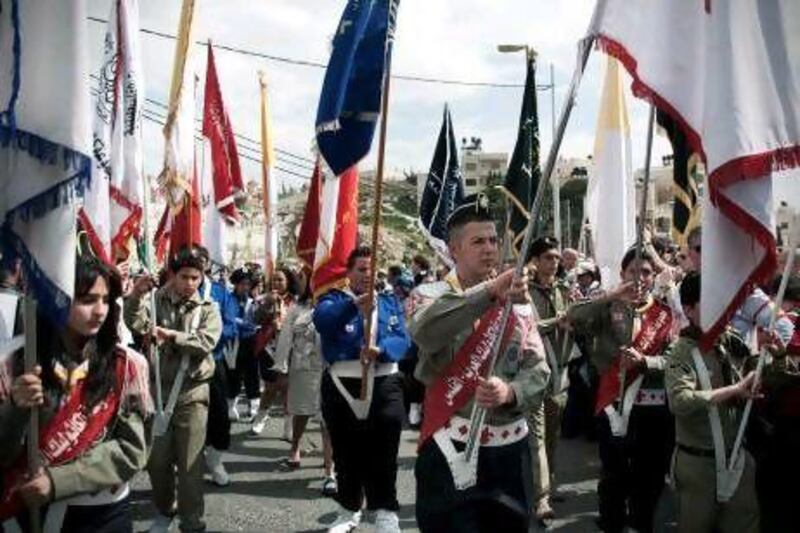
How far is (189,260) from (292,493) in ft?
8.61

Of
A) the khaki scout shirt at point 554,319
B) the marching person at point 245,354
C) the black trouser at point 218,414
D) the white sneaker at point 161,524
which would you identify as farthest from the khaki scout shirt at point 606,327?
the marching person at point 245,354

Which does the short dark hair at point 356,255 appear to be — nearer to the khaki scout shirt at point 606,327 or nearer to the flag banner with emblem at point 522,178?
the flag banner with emblem at point 522,178

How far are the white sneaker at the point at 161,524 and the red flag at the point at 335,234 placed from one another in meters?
2.07

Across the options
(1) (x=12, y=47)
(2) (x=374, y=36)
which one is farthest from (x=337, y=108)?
(1) (x=12, y=47)

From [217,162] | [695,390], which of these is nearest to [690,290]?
[695,390]

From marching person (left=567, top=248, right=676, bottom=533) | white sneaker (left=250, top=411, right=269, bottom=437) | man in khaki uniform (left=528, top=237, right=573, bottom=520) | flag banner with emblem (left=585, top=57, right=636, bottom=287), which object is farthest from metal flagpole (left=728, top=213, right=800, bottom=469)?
white sneaker (left=250, top=411, right=269, bottom=437)

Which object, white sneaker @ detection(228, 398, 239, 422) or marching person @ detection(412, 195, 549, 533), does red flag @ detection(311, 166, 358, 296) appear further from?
white sneaker @ detection(228, 398, 239, 422)

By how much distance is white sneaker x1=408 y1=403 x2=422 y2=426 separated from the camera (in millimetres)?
10927

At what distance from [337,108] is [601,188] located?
2538 mm

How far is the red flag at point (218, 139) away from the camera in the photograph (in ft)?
29.4

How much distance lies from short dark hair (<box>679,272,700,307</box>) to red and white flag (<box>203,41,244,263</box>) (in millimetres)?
5768

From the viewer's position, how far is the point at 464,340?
3795mm

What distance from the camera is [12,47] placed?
109 inches

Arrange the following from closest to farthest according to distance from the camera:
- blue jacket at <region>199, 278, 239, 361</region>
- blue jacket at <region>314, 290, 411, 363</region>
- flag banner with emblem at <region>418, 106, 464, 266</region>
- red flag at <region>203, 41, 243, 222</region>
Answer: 1. blue jacket at <region>314, 290, 411, 363</region>
2. red flag at <region>203, 41, 243, 222</region>
3. blue jacket at <region>199, 278, 239, 361</region>
4. flag banner with emblem at <region>418, 106, 464, 266</region>
